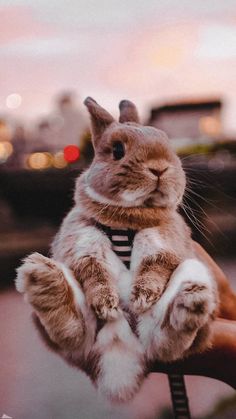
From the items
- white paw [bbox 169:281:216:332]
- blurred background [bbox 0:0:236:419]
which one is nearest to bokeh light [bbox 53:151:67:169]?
blurred background [bbox 0:0:236:419]

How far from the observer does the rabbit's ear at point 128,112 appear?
4.42 ft

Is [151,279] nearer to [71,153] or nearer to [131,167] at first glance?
[131,167]

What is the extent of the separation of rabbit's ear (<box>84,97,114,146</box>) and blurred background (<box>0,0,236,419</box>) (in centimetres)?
17

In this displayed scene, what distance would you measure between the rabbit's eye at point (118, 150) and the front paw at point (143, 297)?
0.99 ft

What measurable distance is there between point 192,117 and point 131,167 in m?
0.42

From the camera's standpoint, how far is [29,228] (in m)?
1.55

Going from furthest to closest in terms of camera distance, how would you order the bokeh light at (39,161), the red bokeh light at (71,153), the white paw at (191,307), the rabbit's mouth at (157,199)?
the bokeh light at (39,161) < the red bokeh light at (71,153) < the rabbit's mouth at (157,199) < the white paw at (191,307)

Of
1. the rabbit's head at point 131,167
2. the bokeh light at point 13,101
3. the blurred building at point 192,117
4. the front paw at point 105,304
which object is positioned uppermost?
the bokeh light at point 13,101

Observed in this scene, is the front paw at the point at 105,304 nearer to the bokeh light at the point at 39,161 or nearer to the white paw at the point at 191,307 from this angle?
the white paw at the point at 191,307

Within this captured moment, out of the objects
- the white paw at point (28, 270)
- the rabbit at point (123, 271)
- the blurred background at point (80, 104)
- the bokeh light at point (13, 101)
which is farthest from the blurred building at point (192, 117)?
the white paw at point (28, 270)

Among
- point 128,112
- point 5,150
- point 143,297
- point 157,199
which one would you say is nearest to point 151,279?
point 143,297

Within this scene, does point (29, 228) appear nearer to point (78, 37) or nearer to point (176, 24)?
point (78, 37)

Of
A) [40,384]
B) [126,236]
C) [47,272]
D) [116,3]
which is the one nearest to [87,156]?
[126,236]

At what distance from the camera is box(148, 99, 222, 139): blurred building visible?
1492 millimetres
